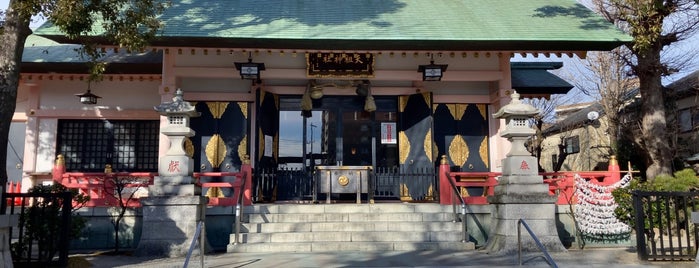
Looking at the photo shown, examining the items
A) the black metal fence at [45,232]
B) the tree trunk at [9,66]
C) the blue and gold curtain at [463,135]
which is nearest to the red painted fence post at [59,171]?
the black metal fence at [45,232]

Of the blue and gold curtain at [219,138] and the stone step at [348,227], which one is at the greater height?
the blue and gold curtain at [219,138]

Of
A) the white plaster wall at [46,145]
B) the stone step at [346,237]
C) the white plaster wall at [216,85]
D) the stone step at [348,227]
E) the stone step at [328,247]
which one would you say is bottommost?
the stone step at [328,247]

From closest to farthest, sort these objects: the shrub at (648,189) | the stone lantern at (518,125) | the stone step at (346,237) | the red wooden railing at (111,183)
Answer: the stone step at (346,237) → the stone lantern at (518,125) → the shrub at (648,189) → the red wooden railing at (111,183)

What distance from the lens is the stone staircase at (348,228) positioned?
957cm

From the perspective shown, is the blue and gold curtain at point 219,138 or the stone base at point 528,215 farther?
the blue and gold curtain at point 219,138

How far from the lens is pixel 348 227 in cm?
1022

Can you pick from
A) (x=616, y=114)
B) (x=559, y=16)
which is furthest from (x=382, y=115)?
(x=616, y=114)

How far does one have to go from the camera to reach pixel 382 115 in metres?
13.8

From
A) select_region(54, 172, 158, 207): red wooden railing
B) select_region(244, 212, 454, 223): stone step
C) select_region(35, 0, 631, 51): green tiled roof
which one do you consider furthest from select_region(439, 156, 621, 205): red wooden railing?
select_region(54, 172, 158, 207): red wooden railing

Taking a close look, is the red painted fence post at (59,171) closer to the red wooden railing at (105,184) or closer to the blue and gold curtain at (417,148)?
the red wooden railing at (105,184)

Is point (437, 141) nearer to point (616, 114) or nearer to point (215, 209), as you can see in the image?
point (215, 209)

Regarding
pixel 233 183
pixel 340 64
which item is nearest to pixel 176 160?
pixel 233 183

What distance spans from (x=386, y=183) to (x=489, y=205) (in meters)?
3.17

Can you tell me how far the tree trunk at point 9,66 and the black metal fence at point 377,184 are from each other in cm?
552
